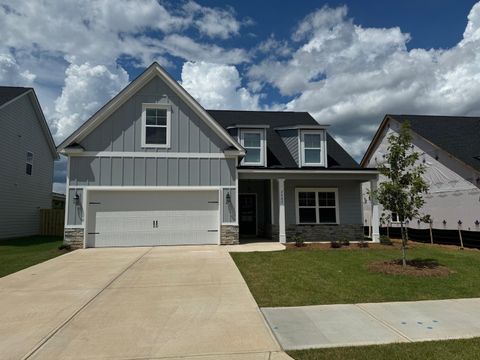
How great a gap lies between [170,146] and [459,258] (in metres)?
10.9

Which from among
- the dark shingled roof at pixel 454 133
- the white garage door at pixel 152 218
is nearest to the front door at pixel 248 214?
the white garage door at pixel 152 218

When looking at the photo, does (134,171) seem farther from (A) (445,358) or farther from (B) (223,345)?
(A) (445,358)

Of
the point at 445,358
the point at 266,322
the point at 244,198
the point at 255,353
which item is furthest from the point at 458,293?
the point at 244,198

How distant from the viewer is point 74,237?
1376 cm

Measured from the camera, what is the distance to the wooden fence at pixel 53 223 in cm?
2189

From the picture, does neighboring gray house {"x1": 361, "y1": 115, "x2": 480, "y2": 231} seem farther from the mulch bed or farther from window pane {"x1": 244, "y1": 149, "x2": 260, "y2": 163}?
the mulch bed

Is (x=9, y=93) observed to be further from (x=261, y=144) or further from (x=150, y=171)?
(x=261, y=144)

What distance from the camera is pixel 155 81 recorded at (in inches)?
587

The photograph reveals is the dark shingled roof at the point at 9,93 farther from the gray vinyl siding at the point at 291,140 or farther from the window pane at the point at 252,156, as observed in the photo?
the gray vinyl siding at the point at 291,140

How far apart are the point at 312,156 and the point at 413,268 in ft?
26.6

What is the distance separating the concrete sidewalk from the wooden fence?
19575 millimetres

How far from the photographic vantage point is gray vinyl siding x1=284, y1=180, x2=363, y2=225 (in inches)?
655

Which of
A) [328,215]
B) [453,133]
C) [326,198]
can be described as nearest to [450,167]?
[453,133]

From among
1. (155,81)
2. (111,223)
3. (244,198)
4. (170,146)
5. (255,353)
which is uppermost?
(155,81)
